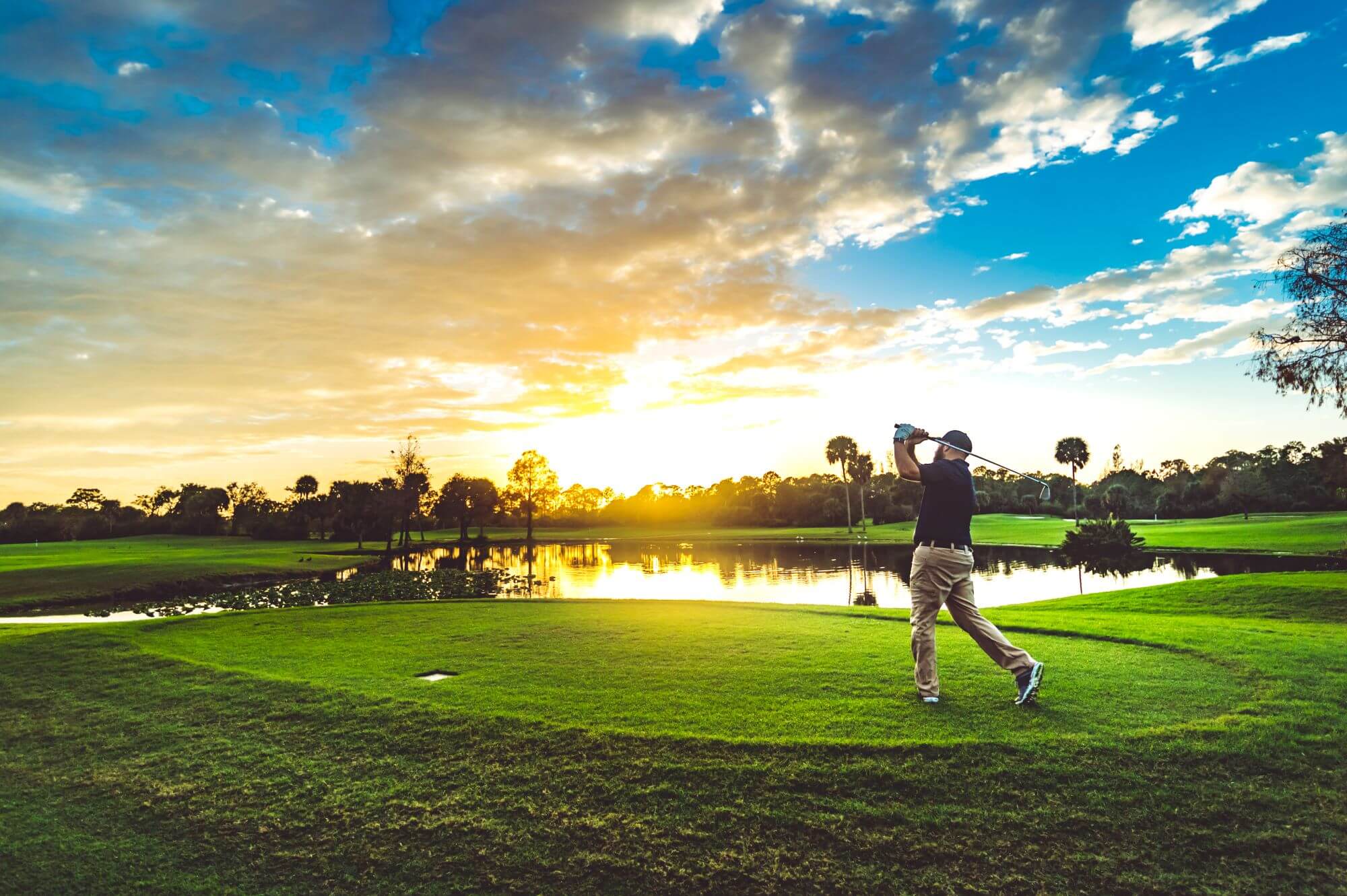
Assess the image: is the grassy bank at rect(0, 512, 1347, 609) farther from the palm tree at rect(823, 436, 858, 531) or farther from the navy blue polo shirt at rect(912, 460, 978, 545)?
the navy blue polo shirt at rect(912, 460, 978, 545)

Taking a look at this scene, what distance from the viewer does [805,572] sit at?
126 ft

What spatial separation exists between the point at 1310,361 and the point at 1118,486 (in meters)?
91.8

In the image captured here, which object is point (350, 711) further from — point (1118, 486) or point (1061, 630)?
point (1118, 486)

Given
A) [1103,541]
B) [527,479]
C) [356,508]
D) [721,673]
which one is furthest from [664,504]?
[721,673]

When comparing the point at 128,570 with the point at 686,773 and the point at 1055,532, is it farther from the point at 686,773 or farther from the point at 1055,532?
the point at 1055,532

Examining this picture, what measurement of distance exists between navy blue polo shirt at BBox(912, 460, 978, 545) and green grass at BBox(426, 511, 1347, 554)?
39176mm

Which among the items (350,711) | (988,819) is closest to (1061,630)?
(988,819)

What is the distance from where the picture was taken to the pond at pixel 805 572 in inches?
1091

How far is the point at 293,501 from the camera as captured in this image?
103 meters

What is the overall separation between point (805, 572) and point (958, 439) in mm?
31481

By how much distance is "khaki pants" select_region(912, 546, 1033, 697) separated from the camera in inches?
282

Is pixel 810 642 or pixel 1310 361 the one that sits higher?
pixel 1310 361

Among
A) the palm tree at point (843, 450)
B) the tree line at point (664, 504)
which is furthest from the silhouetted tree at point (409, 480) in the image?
the palm tree at point (843, 450)

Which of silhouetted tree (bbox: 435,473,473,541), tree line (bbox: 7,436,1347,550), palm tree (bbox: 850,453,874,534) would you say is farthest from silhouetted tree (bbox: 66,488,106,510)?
palm tree (bbox: 850,453,874,534)
